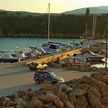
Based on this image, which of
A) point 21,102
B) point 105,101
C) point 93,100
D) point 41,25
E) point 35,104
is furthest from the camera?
point 41,25

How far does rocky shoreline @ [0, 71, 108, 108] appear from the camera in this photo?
1605 cm

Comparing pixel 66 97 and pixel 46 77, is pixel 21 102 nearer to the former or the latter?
pixel 66 97

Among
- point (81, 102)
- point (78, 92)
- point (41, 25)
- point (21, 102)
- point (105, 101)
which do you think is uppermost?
point (78, 92)

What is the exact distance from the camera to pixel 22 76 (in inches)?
1276

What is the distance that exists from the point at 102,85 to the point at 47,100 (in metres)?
3.32

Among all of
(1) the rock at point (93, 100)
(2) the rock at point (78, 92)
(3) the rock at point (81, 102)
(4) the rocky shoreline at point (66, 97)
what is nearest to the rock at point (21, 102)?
(4) the rocky shoreline at point (66, 97)


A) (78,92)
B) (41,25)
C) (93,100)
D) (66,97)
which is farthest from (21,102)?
(41,25)

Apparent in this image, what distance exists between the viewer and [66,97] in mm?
16734

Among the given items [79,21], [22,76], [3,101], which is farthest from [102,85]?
[79,21]

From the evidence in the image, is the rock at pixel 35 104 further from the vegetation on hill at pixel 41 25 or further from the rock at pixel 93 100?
the vegetation on hill at pixel 41 25

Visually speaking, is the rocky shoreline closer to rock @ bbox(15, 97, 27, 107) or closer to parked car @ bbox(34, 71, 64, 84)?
rock @ bbox(15, 97, 27, 107)

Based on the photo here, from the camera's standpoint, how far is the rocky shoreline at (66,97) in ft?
52.6

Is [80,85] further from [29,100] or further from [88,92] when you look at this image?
[29,100]

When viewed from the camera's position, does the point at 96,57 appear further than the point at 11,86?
Yes
